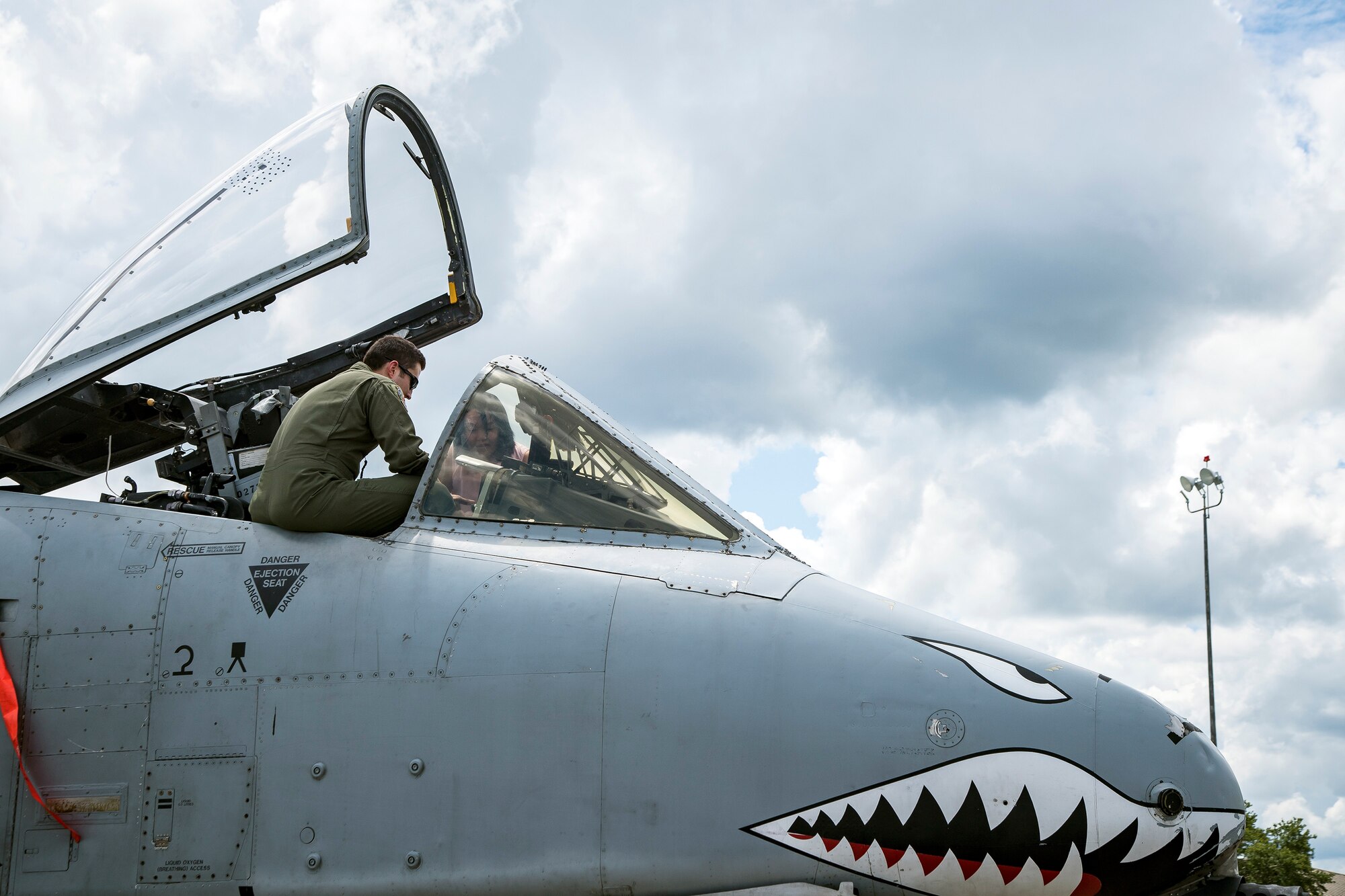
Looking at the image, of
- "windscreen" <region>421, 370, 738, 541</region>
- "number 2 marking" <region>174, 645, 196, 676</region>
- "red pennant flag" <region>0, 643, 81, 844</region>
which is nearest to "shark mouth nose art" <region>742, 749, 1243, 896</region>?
"windscreen" <region>421, 370, 738, 541</region>

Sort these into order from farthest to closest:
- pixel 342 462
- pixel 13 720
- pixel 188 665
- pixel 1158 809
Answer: pixel 342 462
pixel 13 720
pixel 188 665
pixel 1158 809

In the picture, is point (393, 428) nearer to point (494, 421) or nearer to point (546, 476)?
point (494, 421)

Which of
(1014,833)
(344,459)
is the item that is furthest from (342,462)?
(1014,833)

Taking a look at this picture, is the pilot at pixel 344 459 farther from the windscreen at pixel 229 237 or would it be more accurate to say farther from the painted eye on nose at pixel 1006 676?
the painted eye on nose at pixel 1006 676

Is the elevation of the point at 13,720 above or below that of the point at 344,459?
below

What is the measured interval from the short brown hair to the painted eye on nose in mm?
3425

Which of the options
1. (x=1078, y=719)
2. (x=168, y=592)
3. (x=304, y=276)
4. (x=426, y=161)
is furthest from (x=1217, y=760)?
(x=426, y=161)

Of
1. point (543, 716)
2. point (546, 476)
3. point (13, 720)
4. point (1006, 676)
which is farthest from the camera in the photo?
point (546, 476)

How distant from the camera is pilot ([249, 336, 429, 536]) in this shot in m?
5.56

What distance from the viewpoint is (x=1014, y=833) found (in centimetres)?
420

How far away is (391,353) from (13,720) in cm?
267

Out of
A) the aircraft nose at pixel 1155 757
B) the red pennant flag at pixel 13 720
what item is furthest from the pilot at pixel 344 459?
the aircraft nose at pixel 1155 757

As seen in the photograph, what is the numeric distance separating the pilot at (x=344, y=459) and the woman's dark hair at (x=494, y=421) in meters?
0.35

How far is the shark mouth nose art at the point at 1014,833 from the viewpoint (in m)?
4.17
